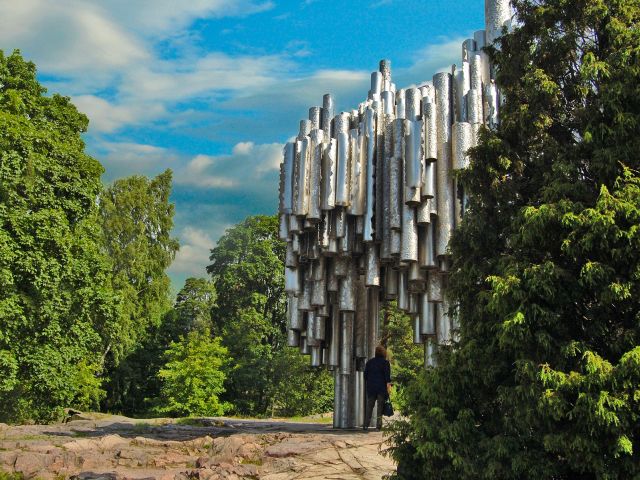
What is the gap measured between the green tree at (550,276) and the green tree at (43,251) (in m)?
12.6

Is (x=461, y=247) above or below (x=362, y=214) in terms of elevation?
below

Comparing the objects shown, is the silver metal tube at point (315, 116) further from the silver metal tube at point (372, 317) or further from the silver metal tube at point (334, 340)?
the silver metal tube at point (334, 340)

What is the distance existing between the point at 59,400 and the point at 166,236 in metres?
16.0

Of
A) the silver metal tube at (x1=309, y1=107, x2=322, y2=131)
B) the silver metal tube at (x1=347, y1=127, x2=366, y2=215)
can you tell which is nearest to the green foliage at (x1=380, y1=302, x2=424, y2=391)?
the silver metal tube at (x1=309, y1=107, x2=322, y2=131)

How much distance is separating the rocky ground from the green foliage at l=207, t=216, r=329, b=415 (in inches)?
711

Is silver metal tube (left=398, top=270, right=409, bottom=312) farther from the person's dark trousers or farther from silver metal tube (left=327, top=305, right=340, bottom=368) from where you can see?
the person's dark trousers

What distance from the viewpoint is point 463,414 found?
7.91 metres

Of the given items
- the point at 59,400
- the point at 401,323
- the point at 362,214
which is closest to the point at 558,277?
the point at 362,214

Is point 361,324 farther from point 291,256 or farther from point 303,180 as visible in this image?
point 303,180

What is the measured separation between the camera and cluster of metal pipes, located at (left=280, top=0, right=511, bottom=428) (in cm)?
1389

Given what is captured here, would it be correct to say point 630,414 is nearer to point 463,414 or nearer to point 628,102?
point 463,414

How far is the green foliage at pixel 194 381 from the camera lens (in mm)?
29984

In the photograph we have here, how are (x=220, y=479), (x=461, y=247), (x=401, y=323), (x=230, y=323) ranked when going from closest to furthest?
(x=461, y=247) → (x=220, y=479) → (x=401, y=323) → (x=230, y=323)

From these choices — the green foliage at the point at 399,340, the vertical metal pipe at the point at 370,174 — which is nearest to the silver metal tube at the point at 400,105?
the vertical metal pipe at the point at 370,174
